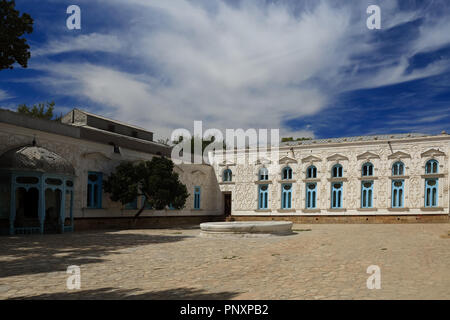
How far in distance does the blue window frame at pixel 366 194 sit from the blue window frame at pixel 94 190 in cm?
1722

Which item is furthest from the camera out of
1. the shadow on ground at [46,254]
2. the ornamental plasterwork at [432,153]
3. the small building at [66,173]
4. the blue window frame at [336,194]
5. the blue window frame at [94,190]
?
the blue window frame at [336,194]

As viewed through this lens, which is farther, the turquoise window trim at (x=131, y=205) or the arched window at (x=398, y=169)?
the arched window at (x=398, y=169)

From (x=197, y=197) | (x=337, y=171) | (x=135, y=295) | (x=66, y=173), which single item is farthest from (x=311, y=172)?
(x=135, y=295)

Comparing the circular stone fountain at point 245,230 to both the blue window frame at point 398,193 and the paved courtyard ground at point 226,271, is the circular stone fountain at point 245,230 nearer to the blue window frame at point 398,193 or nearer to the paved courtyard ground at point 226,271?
the paved courtyard ground at point 226,271

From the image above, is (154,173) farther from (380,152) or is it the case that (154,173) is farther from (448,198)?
(448,198)

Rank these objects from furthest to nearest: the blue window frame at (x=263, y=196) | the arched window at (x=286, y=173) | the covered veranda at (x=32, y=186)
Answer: the blue window frame at (x=263, y=196)
the arched window at (x=286, y=173)
the covered veranda at (x=32, y=186)

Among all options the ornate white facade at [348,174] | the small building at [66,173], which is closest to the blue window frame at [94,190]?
the small building at [66,173]

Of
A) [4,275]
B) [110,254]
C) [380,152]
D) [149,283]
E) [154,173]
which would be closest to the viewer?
[149,283]

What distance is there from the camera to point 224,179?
33.2 metres

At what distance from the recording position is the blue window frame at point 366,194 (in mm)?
27906

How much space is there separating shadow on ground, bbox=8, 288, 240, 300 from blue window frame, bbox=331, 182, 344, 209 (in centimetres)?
2378

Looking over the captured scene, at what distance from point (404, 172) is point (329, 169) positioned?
4.87 metres

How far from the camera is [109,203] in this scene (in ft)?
76.2
